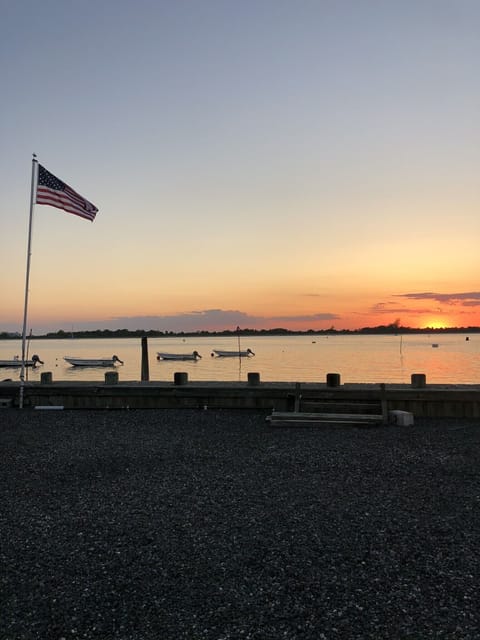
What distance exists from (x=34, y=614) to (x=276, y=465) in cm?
540

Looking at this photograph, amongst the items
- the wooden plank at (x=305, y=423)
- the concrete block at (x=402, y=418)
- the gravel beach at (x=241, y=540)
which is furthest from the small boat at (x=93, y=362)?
the concrete block at (x=402, y=418)

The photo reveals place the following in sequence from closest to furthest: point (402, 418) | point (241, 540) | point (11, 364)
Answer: point (241, 540)
point (402, 418)
point (11, 364)

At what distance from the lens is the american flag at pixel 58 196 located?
14398 millimetres

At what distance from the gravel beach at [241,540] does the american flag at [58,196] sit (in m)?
7.36

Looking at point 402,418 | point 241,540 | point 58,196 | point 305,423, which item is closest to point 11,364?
point 58,196

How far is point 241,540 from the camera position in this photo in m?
5.73

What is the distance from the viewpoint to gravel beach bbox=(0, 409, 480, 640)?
163 inches

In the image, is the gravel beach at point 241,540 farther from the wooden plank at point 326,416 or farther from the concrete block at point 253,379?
the concrete block at point 253,379

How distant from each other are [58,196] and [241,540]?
12237 mm

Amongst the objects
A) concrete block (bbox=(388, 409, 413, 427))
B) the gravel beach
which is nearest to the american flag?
the gravel beach

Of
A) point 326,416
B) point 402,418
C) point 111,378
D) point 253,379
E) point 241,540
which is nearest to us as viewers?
point 241,540

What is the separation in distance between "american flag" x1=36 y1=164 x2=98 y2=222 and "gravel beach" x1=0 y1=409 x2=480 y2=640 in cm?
736

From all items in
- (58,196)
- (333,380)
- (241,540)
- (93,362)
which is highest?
(58,196)

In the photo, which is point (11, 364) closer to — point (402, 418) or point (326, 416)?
point (326, 416)
